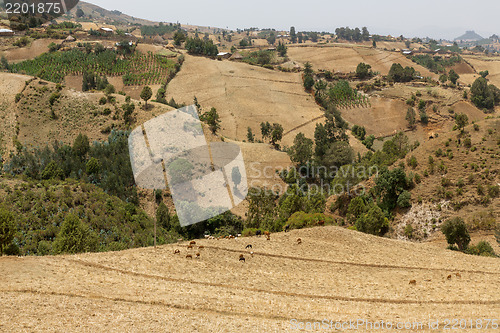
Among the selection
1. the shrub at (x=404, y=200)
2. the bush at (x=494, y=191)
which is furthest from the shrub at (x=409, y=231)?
the bush at (x=494, y=191)

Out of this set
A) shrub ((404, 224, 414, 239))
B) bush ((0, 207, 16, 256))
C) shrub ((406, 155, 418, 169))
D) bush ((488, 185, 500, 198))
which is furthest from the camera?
shrub ((406, 155, 418, 169))

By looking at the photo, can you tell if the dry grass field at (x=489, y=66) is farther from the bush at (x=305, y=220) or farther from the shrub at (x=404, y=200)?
the bush at (x=305, y=220)

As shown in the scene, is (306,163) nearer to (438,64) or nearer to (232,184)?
(232,184)

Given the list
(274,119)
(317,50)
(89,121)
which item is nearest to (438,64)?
(317,50)

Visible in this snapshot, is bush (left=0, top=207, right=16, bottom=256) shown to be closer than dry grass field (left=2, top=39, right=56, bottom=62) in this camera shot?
Yes

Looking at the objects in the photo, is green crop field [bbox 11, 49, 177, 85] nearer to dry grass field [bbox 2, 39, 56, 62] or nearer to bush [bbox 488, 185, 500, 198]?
dry grass field [bbox 2, 39, 56, 62]

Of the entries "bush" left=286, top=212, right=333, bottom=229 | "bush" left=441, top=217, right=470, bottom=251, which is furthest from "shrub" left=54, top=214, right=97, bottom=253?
"bush" left=441, top=217, right=470, bottom=251
